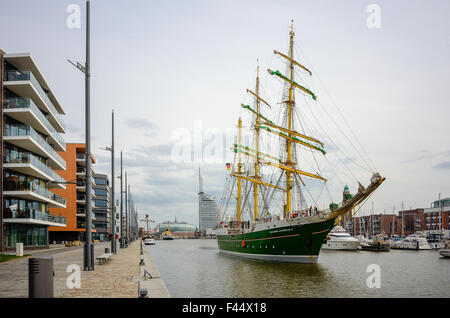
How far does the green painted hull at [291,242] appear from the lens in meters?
38.4

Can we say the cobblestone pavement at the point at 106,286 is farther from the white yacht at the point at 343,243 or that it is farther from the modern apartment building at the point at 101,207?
the modern apartment building at the point at 101,207

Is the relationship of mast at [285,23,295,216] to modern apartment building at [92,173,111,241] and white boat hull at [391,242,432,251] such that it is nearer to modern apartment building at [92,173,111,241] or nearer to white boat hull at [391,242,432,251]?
white boat hull at [391,242,432,251]

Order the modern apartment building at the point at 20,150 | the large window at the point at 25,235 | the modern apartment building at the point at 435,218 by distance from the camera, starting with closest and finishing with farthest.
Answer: the modern apartment building at the point at 20,150, the large window at the point at 25,235, the modern apartment building at the point at 435,218

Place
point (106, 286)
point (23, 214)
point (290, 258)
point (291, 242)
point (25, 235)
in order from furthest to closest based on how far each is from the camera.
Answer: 1. point (25, 235)
2. point (23, 214)
3. point (290, 258)
4. point (291, 242)
5. point (106, 286)

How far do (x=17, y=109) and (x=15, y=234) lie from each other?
1347 centimetres

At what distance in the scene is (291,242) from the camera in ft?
130

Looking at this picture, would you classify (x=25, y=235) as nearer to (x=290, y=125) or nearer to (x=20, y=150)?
(x=20, y=150)

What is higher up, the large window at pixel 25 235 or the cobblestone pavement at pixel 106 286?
the cobblestone pavement at pixel 106 286

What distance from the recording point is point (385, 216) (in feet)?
518

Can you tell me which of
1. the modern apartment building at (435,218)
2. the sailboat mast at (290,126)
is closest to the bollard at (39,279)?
the sailboat mast at (290,126)

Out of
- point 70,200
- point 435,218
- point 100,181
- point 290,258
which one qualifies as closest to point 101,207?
point 100,181

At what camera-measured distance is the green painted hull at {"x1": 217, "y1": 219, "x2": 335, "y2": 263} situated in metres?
38.4

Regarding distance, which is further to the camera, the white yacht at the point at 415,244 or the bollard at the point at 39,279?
the white yacht at the point at 415,244
